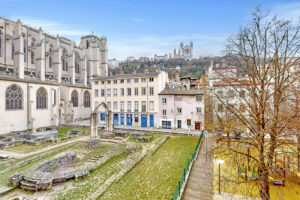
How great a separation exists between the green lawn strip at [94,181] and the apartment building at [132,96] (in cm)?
1764

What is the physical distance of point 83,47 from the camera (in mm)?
57719

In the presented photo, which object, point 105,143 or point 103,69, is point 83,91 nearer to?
point 103,69

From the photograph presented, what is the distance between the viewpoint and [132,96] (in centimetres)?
3459

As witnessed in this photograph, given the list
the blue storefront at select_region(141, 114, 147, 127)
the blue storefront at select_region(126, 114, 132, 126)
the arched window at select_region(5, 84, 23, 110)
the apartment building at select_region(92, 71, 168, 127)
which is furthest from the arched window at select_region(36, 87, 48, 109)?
the blue storefront at select_region(141, 114, 147, 127)

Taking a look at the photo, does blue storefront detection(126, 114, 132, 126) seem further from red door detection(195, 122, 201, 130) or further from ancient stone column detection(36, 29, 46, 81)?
ancient stone column detection(36, 29, 46, 81)

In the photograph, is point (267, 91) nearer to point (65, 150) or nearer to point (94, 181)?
point (94, 181)

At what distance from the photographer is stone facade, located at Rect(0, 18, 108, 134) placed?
29.7 meters

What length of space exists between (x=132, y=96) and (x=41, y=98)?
2115cm

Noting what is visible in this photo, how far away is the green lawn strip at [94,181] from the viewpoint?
32.7 feet

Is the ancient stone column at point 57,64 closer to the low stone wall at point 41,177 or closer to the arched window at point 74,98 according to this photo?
the arched window at point 74,98

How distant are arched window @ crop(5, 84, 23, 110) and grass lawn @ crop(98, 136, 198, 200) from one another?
3014cm

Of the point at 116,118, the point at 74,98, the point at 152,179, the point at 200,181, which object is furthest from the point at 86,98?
the point at 200,181

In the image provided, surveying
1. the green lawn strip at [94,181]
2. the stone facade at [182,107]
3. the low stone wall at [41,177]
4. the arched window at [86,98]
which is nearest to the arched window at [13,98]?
the arched window at [86,98]

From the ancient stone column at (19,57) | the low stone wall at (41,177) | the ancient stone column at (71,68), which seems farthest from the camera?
the ancient stone column at (71,68)
